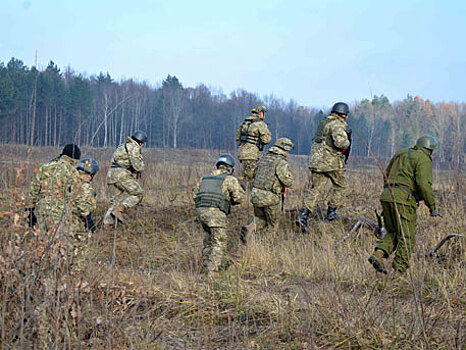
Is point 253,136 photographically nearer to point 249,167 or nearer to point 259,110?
point 259,110

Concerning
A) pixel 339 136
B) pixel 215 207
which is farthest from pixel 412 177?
pixel 215 207

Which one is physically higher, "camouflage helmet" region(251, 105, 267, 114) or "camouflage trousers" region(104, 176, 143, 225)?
"camouflage helmet" region(251, 105, 267, 114)

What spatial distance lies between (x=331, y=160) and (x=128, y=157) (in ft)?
12.2

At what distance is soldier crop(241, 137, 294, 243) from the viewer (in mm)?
7316

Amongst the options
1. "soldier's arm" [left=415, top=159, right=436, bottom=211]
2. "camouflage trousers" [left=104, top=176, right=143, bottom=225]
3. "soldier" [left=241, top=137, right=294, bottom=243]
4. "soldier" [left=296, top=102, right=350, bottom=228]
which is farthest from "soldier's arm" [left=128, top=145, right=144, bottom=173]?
"soldier's arm" [left=415, top=159, right=436, bottom=211]

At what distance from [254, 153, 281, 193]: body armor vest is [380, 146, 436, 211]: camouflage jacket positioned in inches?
84.2

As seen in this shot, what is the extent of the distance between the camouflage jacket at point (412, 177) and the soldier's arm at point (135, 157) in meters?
4.94

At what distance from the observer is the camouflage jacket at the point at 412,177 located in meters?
5.42

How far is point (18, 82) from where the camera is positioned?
3956 cm

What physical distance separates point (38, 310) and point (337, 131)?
586 centimetres

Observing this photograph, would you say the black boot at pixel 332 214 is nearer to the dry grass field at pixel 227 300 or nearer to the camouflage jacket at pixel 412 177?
the dry grass field at pixel 227 300

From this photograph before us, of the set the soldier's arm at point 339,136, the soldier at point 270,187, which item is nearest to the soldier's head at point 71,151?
the soldier at point 270,187

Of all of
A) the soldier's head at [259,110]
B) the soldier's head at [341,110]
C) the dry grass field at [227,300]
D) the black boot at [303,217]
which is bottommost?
the dry grass field at [227,300]

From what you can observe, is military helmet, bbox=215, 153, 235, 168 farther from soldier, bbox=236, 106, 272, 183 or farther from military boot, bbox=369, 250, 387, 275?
soldier, bbox=236, 106, 272, 183
